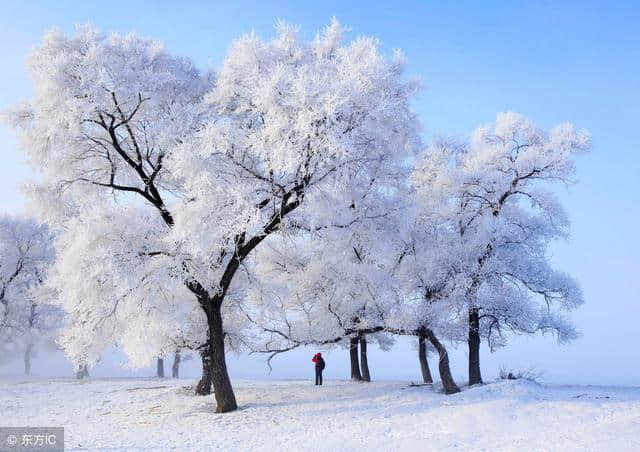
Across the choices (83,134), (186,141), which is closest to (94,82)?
(83,134)

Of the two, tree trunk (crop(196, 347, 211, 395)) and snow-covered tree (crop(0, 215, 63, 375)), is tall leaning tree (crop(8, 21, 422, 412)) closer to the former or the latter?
tree trunk (crop(196, 347, 211, 395))

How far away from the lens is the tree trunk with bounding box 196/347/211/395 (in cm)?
2148

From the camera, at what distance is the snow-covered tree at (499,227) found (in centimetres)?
2094

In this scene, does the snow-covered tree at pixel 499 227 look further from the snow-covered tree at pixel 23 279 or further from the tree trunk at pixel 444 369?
the snow-covered tree at pixel 23 279

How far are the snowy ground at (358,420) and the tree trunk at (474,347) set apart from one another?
3.17 m

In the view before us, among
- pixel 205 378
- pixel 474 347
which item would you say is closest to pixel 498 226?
pixel 474 347

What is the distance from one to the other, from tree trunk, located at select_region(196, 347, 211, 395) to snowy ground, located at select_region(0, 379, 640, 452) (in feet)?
2.11

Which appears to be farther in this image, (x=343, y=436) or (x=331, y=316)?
(x=331, y=316)

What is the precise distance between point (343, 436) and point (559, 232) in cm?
1445

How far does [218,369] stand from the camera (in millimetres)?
17734

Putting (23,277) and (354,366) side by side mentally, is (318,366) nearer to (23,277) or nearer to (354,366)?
(354,366)

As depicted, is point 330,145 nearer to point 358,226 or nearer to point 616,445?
point 358,226

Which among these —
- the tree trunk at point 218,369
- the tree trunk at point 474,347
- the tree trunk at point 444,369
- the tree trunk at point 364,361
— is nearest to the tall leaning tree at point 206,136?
the tree trunk at point 218,369

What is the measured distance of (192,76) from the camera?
61.4 feet
